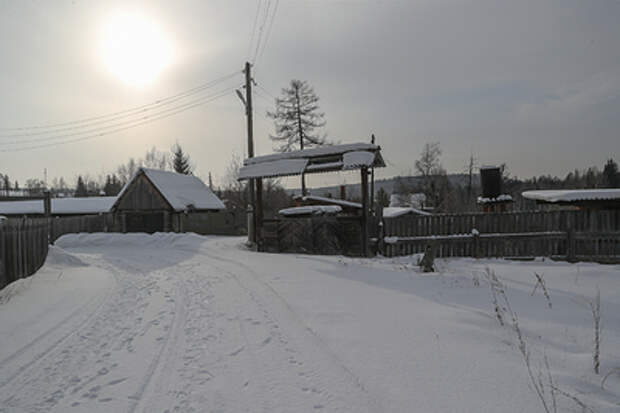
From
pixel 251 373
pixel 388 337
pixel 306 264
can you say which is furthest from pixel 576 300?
pixel 306 264

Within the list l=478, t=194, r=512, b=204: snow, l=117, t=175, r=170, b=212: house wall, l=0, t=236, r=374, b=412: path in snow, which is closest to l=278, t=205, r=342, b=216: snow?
l=478, t=194, r=512, b=204: snow

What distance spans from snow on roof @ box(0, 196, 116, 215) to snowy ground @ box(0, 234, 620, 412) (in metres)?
31.5

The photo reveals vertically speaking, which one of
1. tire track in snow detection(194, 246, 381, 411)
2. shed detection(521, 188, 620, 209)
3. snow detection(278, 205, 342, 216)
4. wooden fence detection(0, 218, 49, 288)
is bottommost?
tire track in snow detection(194, 246, 381, 411)

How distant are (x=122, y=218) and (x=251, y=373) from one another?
25.9 meters

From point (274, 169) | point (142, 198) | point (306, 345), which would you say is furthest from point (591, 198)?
point (142, 198)

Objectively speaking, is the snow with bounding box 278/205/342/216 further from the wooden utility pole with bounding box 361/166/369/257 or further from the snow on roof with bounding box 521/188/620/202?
the snow on roof with bounding box 521/188/620/202

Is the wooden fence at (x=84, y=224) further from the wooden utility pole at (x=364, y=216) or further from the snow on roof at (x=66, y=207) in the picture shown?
the wooden utility pole at (x=364, y=216)

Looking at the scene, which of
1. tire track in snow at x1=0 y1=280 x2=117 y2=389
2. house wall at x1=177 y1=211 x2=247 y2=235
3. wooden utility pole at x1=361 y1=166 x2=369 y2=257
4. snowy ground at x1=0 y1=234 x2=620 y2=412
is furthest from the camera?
house wall at x1=177 y1=211 x2=247 y2=235

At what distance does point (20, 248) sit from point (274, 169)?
321 inches

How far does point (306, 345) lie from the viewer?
3799 mm

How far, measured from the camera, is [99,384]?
3176 mm

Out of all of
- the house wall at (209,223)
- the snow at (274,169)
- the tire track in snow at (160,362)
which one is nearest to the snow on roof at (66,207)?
the house wall at (209,223)

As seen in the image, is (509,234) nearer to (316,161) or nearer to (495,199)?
(495,199)

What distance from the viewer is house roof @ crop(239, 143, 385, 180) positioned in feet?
38.8
